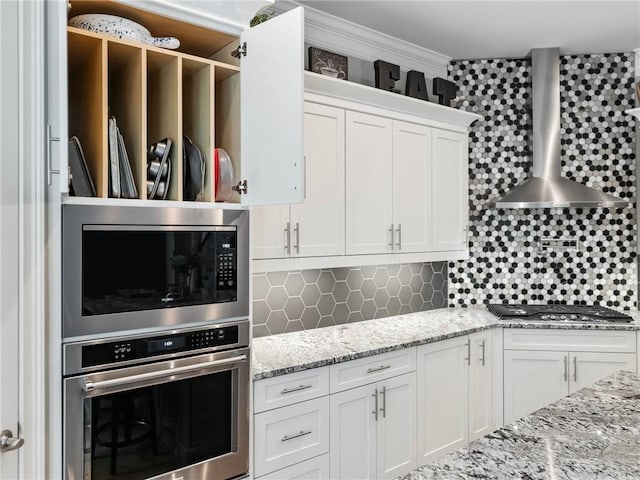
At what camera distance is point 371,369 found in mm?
2609

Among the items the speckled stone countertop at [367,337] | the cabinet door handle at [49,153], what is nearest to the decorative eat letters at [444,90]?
the speckled stone countertop at [367,337]

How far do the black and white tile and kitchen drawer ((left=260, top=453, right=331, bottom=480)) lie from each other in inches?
73.5

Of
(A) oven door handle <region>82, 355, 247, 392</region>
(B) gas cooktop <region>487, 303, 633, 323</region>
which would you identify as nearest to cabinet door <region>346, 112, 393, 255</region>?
(B) gas cooktop <region>487, 303, 633, 323</region>

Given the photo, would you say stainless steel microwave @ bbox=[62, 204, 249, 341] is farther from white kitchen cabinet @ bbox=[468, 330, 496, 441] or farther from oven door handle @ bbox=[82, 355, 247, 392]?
white kitchen cabinet @ bbox=[468, 330, 496, 441]

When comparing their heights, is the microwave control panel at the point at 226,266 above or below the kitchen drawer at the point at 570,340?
above

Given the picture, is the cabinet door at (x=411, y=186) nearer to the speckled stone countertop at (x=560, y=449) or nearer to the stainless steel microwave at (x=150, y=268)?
the stainless steel microwave at (x=150, y=268)

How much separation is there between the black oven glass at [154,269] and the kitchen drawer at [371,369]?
0.73m

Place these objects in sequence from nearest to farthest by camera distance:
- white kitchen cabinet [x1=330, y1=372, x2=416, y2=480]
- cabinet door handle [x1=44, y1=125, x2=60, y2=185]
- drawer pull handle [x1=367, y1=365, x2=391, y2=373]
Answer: cabinet door handle [x1=44, y1=125, x2=60, y2=185] < white kitchen cabinet [x1=330, y1=372, x2=416, y2=480] < drawer pull handle [x1=367, y1=365, x2=391, y2=373]

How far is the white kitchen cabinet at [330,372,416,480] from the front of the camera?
2469 millimetres

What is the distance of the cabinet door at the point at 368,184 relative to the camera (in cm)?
293

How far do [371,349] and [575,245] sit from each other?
6.69 feet

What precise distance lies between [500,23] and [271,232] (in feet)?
6.48

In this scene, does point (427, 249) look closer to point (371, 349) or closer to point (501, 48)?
point (371, 349)

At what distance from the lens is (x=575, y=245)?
12.3 feet
